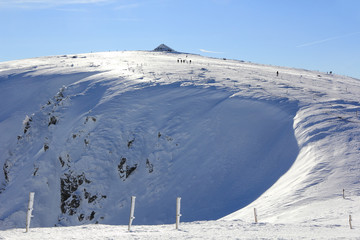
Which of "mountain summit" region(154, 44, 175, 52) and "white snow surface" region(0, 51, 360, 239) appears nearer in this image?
"white snow surface" region(0, 51, 360, 239)

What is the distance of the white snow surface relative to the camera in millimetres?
24016

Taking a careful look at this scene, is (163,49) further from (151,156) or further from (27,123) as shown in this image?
(151,156)

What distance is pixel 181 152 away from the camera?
31.4 meters

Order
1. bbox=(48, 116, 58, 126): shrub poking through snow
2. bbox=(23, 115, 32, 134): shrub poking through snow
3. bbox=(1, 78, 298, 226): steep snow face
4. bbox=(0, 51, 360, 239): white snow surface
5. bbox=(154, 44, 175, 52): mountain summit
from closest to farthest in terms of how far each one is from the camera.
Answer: bbox=(0, 51, 360, 239): white snow surface → bbox=(1, 78, 298, 226): steep snow face → bbox=(48, 116, 58, 126): shrub poking through snow → bbox=(23, 115, 32, 134): shrub poking through snow → bbox=(154, 44, 175, 52): mountain summit

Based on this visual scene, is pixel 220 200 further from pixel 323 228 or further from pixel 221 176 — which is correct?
pixel 323 228

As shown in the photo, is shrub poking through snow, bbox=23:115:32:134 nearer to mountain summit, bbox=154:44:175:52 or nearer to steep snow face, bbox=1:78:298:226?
steep snow face, bbox=1:78:298:226

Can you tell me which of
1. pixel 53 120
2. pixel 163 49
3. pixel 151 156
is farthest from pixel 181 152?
pixel 163 49

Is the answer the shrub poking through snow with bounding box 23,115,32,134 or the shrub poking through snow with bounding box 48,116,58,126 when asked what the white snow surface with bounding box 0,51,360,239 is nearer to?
the shrub poking through snow with bounding box 23,115,32,134

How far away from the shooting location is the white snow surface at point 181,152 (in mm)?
24016

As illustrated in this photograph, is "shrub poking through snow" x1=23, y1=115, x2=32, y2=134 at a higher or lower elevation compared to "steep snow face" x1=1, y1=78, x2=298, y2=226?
higher

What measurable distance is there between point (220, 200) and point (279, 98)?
13.6m

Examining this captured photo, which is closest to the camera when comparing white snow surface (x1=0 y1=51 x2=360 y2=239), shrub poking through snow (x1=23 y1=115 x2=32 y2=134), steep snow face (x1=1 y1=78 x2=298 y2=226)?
white snow surface (x1=0 y1=51 x2=360 y2=239)

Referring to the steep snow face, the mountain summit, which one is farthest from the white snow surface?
the mountain summit

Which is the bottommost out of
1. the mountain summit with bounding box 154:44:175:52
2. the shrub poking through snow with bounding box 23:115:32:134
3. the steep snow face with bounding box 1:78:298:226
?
the steep snow face with bounding box 1:78:298:226
